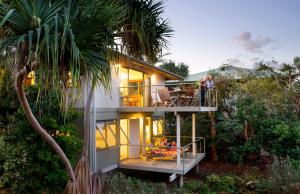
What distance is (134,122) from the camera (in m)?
14.9

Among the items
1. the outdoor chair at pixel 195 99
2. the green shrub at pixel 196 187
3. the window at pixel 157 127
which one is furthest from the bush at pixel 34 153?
the window at pixel 157 127

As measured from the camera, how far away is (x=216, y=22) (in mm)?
17422

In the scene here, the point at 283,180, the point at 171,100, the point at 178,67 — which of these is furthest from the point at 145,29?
the point at 178,67

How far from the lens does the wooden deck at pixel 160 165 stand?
11636mm

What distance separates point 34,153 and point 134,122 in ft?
21.8

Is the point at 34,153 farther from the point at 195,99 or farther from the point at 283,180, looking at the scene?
the point at 283,180

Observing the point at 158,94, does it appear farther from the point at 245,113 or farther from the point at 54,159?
the point at 54,159

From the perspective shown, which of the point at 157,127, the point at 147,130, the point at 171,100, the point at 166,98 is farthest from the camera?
the point at 157,127

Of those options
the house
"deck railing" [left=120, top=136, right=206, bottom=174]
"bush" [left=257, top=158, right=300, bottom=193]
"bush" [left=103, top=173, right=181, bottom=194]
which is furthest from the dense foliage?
"bush" [left=103, top=173, right=181, bottom=194]

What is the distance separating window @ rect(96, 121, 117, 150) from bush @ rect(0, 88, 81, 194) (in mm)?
2210

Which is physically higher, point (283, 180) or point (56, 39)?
point (56, 39)

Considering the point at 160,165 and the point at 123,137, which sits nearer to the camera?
the point at 160,165

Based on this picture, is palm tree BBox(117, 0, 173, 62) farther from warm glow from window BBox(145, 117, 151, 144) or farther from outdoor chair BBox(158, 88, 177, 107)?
warm glow from window BBox(145, 117, 151, 144)

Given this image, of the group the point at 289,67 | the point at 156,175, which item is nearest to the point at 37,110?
the point at 156,175
